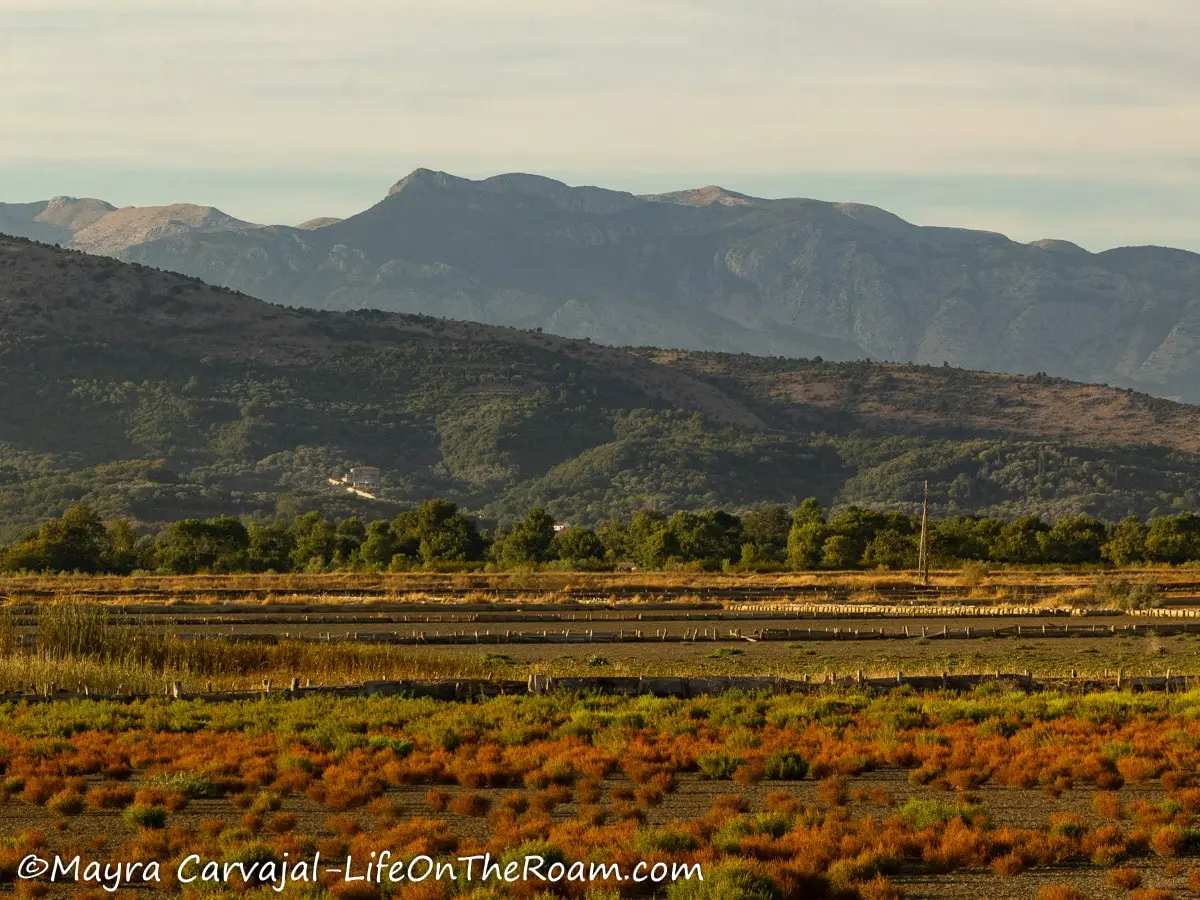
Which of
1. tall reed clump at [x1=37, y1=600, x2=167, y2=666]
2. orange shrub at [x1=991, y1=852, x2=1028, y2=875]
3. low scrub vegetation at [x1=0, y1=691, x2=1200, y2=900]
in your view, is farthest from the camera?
tall reed clump at [x1=37, y1=600, x2=167, y2=666]

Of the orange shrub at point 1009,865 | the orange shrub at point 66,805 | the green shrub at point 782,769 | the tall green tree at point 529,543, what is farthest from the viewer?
the tall green tree at point 529,543

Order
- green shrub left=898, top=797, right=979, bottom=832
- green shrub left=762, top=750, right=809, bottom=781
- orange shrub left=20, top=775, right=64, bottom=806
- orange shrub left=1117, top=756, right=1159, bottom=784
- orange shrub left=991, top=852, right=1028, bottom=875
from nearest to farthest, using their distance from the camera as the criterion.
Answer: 1. orange shrub left=991, top=852, right=1028, bottom=875
2. green shrub left=898, top=797, right=979, bottom=832
3. orange shrub left=20, top=775, right=64, bottom=806
4. orange shrub left=1117, top=756, right=1159, bottom=784
5. green shrub left=762, top=750, right=809, bottom=781

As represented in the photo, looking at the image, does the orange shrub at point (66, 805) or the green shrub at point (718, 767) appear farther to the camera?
the green shrub at point (718, 767)

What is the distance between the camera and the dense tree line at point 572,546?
333 feet

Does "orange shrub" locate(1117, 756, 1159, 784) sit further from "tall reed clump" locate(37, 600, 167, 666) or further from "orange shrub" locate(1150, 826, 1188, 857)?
"tall reed clump" locate(37, 600, 167, 666)

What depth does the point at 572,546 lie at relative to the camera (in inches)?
4259

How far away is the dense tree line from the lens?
10138cm

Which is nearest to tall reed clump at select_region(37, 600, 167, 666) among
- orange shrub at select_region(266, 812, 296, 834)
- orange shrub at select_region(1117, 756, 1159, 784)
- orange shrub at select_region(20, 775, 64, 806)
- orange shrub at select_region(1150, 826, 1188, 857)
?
orange shrub at select_region(20, 775, 64, 806)

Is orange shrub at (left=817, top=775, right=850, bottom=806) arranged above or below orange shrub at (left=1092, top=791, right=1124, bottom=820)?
below

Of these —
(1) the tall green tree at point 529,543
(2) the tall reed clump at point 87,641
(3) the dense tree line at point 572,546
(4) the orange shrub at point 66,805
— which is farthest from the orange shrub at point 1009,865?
(1) the tall green tree at point 529,543

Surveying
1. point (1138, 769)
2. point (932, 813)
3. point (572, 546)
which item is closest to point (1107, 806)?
point (932, 813)

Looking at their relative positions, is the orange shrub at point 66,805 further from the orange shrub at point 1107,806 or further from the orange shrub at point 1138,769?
the orange shrub at point 1138,769

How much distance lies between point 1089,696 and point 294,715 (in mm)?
13006

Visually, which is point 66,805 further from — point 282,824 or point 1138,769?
point 1138,769
